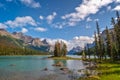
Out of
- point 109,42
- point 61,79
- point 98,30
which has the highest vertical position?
point 98,30

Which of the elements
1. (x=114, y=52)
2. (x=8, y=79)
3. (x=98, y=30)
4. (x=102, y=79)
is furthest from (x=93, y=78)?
(x=114, y=52)

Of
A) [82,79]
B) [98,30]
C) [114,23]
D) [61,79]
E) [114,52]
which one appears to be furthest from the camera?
[114,52]

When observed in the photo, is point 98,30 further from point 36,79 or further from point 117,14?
point 36,79

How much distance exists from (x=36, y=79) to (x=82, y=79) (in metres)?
11.4

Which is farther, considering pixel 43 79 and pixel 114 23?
pixel 114 23

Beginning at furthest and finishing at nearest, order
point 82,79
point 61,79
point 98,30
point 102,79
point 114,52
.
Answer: point 114,52, point 98,30, point 61,79, point 82,79, point 102,79

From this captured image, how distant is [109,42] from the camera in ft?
365

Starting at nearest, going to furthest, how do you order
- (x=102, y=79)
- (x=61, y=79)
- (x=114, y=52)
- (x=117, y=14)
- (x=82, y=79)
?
(x=102, y=79)
(x=82, y=79)
(x=61, y=79)
(x=117, y=14)
(x=114, y=52)

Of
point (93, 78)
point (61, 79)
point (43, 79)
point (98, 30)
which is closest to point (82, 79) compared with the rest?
Result: point (93, 78)

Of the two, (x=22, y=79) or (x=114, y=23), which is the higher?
(x=114, y=23)

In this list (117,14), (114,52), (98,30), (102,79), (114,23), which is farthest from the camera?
(114,52)

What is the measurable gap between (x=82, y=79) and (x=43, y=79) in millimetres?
9751

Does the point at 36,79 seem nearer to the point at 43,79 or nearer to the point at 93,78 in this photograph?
the point at 43,79

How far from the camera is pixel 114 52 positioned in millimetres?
120125
